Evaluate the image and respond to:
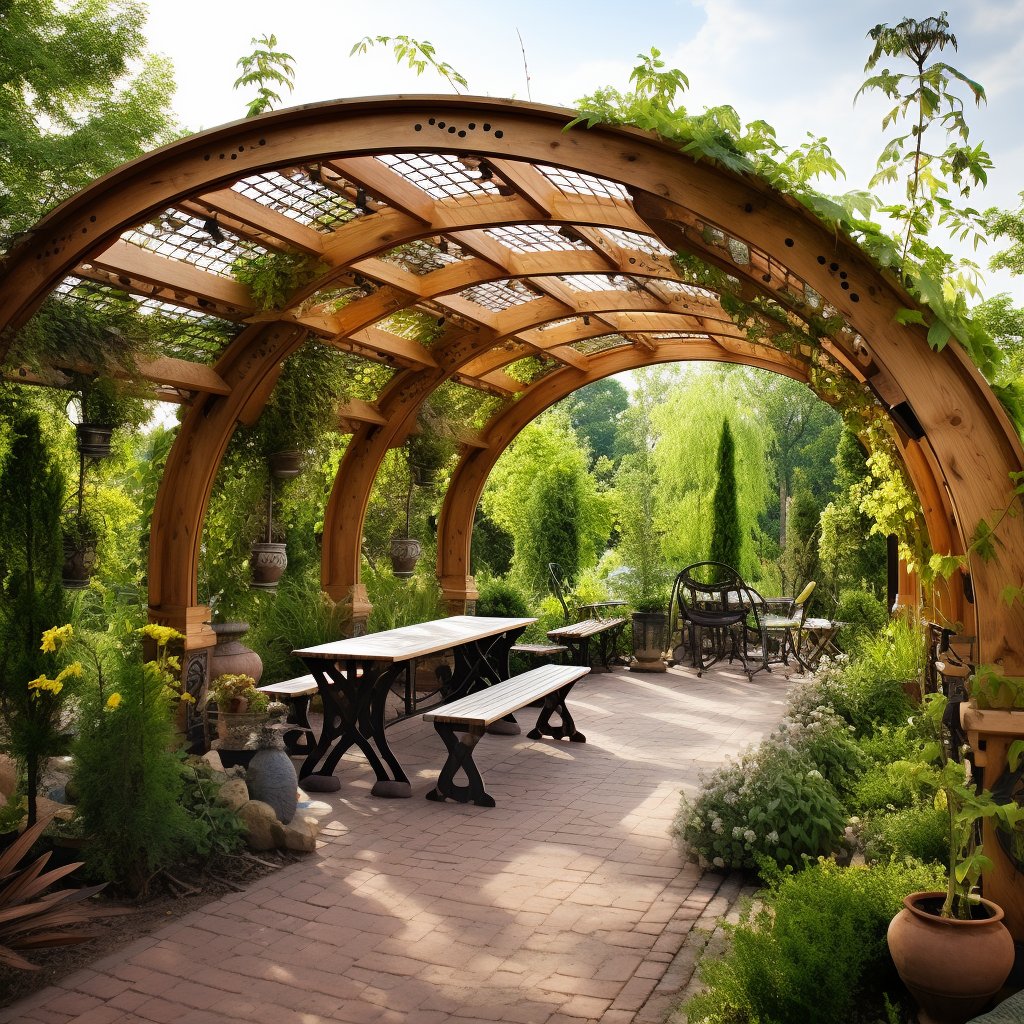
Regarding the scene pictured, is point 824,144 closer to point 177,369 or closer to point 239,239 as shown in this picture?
point 239,239

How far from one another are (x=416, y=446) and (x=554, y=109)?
5.84 metres

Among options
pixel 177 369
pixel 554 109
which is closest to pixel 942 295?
pixel 554 109

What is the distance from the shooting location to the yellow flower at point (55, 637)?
13.4ft

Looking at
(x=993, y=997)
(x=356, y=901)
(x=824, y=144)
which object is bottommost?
(x=356, y=901)

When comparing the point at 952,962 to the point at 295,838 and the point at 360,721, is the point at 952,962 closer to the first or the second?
the point at 295,838

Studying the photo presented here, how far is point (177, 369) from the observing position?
20.5 ft

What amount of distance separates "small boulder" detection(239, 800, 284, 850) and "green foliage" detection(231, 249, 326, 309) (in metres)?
3.23

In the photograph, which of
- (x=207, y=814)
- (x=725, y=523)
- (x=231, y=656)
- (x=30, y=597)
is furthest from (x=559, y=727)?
(x=725, y=523)

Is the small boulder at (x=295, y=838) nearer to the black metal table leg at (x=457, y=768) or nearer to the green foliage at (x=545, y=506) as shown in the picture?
the black metal table leg at (x=457, y=768)

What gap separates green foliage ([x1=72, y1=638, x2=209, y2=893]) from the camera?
13.0 feet

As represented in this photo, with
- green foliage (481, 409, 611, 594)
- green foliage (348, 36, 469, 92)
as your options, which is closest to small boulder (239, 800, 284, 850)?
green foliage (348, 36, 469, 92)

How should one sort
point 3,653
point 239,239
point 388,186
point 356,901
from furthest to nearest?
point 239,239 < point 388,186 < point 3,653 < point 356,901

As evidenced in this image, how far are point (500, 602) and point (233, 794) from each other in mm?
6391

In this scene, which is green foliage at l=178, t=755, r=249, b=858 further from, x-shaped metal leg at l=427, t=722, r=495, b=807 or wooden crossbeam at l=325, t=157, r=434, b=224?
wooden crossbeam at l=325, t=157, r=434, b=224
